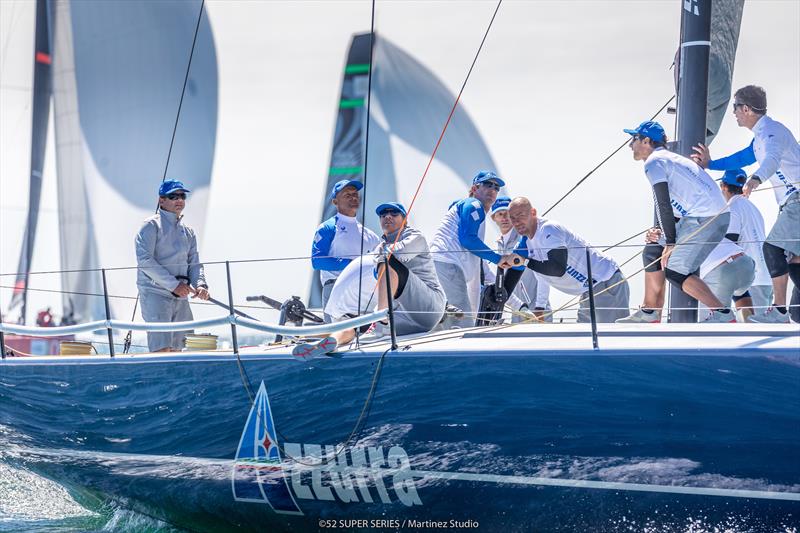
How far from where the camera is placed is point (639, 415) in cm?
420

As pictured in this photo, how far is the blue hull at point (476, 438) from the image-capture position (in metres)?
4.05

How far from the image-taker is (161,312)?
6.12 metres

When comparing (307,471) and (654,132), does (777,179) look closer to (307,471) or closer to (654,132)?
(654,132)

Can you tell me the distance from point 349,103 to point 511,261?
1292 cm

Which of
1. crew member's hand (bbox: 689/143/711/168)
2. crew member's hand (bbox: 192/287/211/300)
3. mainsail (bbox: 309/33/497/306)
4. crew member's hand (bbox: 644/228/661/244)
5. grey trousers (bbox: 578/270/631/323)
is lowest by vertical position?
grey trousers (bbox: 578/270/631/323)

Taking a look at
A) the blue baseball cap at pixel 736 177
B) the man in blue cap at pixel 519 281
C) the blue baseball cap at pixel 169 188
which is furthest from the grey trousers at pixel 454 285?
the blue baseball cap at pixel 169 188

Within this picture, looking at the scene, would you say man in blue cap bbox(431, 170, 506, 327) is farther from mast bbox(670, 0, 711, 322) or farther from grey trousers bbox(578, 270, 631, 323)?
mast bbox(670, 0, 711, 322)

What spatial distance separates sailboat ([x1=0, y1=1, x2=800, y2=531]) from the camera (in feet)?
13.3

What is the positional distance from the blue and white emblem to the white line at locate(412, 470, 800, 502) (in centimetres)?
74

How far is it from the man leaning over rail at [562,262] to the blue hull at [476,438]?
Answer: 101cm

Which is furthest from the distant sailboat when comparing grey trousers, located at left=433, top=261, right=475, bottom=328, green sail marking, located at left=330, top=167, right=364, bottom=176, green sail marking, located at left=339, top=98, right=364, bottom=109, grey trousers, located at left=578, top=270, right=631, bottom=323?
grey trousers, located at left=578, top=270, right=631, bottom=323

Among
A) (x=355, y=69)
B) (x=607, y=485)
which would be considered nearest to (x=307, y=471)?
(x=607, y=485)

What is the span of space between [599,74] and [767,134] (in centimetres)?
230

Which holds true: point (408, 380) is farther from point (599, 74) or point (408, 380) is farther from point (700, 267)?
point (599, 74)
